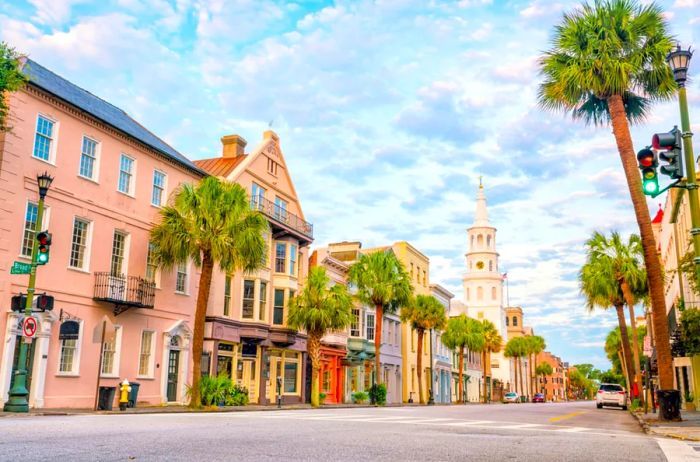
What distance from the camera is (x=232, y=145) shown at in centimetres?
3959

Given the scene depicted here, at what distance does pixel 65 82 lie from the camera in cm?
2784

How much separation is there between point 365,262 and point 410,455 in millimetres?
37148

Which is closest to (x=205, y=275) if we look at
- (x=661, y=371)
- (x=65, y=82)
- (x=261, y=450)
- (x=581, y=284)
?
(x=65, y=82)

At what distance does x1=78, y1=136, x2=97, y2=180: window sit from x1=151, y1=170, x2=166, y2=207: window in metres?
3.84

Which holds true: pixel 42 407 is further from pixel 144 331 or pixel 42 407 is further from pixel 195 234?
pixel 195 234

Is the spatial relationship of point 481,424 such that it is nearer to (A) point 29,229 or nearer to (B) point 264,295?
(A) point 29,229

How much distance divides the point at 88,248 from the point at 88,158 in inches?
144

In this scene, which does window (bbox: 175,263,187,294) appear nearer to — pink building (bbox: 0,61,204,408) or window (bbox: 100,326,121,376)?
pink building (bbox: 0,61,204,408)

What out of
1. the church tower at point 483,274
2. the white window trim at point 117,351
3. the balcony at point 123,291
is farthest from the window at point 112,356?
the church tower at point 483,274

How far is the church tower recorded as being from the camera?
4427 inches

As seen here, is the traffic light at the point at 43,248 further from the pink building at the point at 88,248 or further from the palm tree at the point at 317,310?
the palm tree at the point at 317,310

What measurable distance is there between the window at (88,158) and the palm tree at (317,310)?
14.1 m

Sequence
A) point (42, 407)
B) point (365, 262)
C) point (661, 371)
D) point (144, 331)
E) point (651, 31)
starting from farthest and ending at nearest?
point (365, 262) → point (144, 331) → point (42, 407) → point (651, 31) → point (661, 371)

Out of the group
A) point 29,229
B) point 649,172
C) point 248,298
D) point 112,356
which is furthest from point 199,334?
point 649,172
